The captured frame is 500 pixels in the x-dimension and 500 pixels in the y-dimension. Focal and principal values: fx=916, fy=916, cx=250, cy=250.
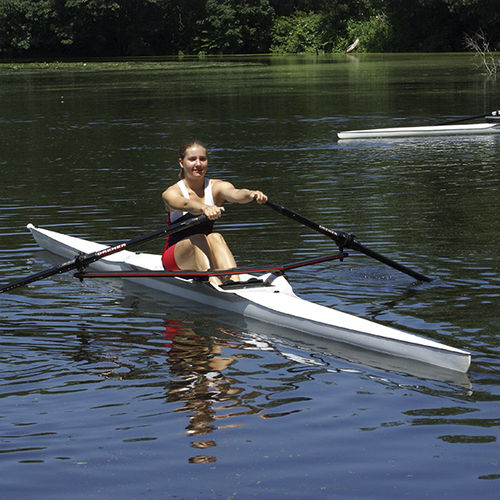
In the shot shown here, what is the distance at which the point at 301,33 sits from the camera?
89.6m

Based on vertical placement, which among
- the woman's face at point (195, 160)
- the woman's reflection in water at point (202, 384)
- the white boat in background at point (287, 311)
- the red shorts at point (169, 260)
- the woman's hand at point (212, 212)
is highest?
the woman's face at point (195, 160)

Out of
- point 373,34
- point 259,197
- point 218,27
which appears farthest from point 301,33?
point 259,197

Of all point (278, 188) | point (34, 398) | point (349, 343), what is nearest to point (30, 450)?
point (34, 398)

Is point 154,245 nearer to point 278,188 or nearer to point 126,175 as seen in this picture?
point 278,188

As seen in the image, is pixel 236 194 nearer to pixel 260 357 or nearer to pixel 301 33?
pixel 260 357

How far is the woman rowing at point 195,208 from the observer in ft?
29.3

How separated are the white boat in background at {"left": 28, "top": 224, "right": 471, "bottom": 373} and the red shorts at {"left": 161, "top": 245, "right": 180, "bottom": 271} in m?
0.18

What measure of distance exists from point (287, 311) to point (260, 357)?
2.50 ft

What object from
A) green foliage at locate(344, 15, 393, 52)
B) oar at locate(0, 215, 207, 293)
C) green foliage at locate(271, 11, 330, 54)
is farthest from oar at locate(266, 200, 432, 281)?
green foliage at locate(271, 11, 330, 54)

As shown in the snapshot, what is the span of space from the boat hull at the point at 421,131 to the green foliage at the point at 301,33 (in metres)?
66.6

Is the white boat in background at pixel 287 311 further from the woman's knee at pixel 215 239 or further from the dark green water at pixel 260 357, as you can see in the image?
the woman's knee at pixel 215 239

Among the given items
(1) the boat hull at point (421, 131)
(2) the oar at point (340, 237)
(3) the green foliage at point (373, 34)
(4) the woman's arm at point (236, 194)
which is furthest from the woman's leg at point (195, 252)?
(3) the green foliage at point (373, 34)

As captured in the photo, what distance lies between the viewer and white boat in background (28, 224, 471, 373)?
7.05 metres

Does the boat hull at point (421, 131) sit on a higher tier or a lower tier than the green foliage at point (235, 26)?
lower
